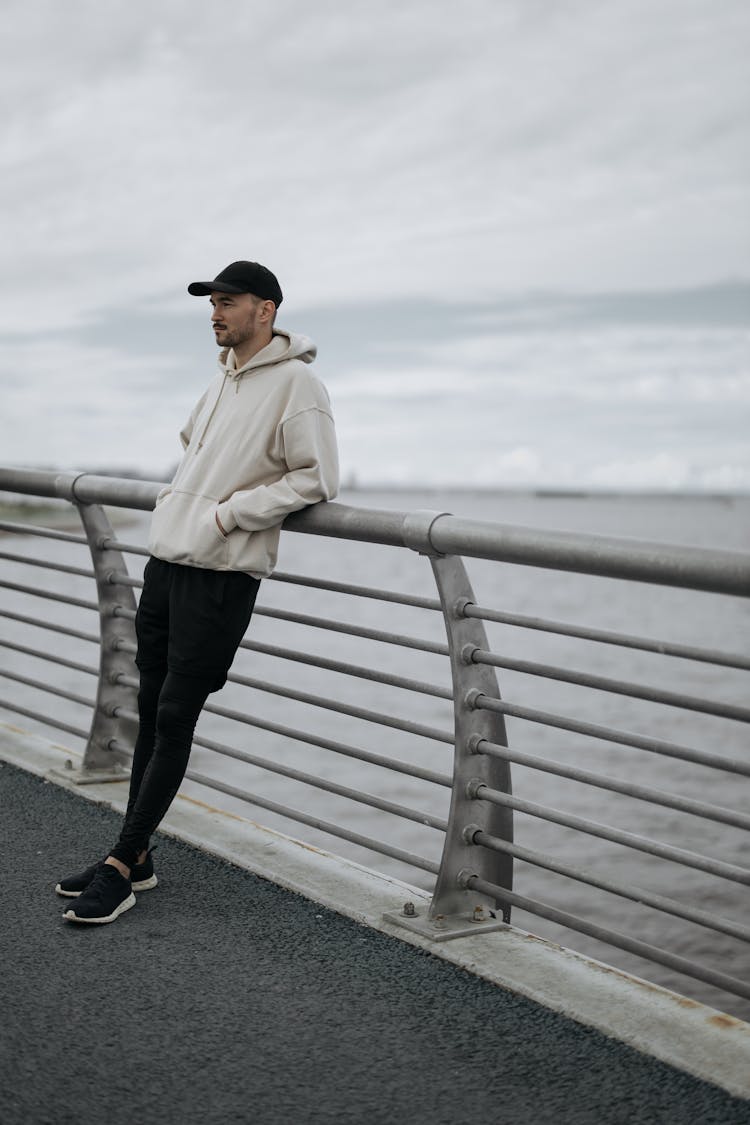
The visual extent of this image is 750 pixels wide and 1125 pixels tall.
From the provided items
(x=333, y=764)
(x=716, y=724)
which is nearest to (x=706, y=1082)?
(x=333, y=764)

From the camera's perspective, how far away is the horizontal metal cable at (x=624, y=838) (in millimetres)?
2600

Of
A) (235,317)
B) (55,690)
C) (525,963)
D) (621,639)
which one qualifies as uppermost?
(235,317)

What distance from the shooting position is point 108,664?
4738 mm

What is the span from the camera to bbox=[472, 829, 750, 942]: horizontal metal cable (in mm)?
2627

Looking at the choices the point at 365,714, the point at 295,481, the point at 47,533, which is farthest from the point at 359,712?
the point at 47,533

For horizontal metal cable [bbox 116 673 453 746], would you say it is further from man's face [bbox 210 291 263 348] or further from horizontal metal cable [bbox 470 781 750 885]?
man's face [bbox 210 291 263 348]

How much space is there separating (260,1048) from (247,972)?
41 centimetres

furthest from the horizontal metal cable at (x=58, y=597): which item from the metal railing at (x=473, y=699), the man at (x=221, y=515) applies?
the man at (x=221, y=515)

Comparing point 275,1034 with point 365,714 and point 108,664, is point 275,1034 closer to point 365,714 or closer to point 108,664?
point 365,714

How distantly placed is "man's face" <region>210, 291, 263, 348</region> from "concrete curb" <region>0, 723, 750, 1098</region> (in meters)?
1.59

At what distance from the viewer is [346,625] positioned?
353 cm

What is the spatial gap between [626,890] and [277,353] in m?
1.71

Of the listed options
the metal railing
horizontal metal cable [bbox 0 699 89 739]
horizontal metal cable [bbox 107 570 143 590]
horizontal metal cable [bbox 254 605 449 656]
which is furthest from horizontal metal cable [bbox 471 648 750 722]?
horizontal metal cable [bbox 0 699 89 739]

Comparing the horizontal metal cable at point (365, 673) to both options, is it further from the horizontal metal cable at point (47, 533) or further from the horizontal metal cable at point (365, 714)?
the horizontal metal cable at point (47, 533)
